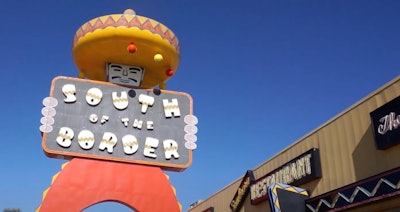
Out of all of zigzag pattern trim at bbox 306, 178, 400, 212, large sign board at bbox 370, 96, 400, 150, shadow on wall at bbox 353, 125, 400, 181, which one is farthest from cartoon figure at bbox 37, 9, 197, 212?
large sign board at bbox 370, 96, 400, 150

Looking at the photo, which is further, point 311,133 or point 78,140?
point 311,133

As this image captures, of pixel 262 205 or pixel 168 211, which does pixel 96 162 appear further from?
pixel 262 205

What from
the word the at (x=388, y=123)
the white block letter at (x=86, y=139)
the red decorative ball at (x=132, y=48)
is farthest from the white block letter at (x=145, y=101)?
the word the at (x=388, y=123)

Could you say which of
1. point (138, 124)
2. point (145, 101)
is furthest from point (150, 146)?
point (145, 101)

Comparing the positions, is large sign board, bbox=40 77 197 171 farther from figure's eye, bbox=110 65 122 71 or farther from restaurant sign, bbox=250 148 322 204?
restaurant sign, bbox=250 148 322 204

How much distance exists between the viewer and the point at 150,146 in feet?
32.7

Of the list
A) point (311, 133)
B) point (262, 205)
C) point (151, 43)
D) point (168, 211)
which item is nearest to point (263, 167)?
point (262, 205)

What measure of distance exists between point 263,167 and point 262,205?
3.55 feet

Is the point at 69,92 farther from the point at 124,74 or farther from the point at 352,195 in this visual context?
the point at 352,195

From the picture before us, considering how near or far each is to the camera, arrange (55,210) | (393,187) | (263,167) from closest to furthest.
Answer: (393,187) < (55,210) < (263,167)

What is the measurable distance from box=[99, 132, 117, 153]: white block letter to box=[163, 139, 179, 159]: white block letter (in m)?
1.10

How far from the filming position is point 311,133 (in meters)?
10.8

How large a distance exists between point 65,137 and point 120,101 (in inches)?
55.6

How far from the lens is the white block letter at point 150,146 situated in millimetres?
9891
